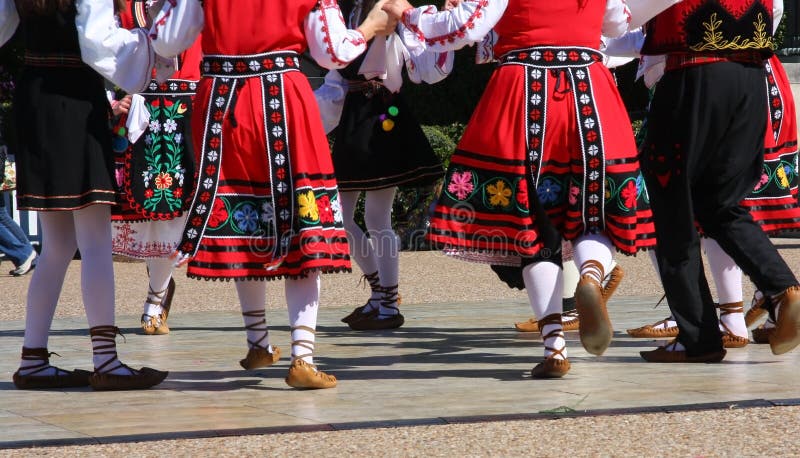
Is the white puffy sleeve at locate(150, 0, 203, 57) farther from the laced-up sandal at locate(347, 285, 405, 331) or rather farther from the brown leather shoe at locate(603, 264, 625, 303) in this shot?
the brown leather shoe at locate(603, 264, 625, 303)

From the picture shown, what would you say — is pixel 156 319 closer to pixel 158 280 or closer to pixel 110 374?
pixel 158 280

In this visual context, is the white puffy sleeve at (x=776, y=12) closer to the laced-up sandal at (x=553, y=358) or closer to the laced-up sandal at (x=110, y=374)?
the laced-up sandal at (x=553, y=358)

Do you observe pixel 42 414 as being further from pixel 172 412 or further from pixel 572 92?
pixel 572 92

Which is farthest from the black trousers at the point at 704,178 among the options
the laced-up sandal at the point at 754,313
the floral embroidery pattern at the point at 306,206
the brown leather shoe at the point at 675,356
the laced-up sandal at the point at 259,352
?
the laced-up sandal at the point at 259,352

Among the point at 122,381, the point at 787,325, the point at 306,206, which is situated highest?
the point at 306,206

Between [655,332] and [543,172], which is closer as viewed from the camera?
[543,172]

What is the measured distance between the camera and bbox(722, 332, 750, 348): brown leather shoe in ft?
19.4

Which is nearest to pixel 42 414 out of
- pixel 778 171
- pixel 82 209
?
pixel 82 209

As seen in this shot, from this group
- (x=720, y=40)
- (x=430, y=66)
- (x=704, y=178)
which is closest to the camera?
(x=720, y=40)

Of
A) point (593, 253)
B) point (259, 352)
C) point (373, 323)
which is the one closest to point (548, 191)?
point (593, 253)

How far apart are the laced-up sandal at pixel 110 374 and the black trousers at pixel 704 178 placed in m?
2.12

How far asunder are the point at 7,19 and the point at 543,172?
2.07 metres

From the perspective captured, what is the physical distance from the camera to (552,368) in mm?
5043

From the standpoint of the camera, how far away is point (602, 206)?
4.95 metres
